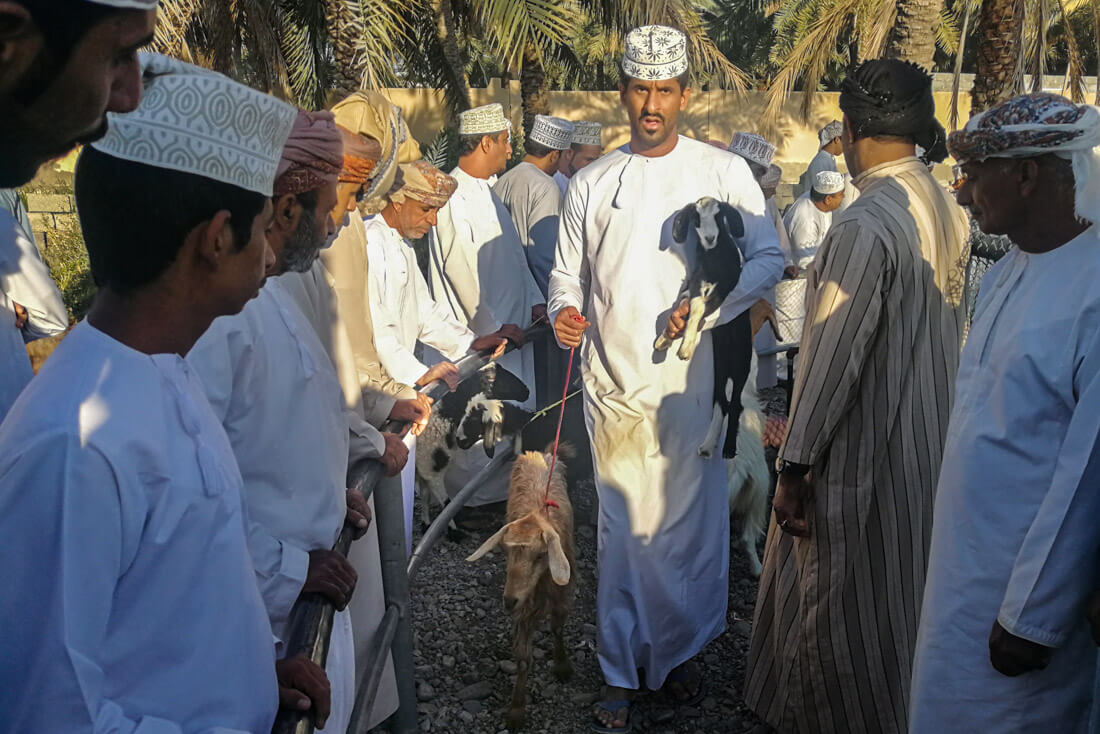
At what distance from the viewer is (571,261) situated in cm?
421

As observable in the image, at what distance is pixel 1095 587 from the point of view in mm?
2152

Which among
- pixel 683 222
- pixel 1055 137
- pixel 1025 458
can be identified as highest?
pixel 1055 137

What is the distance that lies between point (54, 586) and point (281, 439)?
98 cm

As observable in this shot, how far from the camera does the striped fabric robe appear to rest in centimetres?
306

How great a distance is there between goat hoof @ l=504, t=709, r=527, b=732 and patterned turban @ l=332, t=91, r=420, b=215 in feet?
6.71

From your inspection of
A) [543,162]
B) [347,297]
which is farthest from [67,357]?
[543,162]

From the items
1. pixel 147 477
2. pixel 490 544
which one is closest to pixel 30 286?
pixel 490 544

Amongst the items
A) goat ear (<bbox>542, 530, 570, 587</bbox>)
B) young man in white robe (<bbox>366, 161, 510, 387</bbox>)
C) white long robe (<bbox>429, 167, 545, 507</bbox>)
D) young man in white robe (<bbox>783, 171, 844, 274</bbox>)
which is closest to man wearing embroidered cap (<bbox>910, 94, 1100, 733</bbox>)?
goat ear (<bbox>542, 530, 570, 587</bbox>)

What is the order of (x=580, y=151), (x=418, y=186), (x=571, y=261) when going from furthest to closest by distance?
1. (x=580, y=151)
2. (x=418, y=186)
3. (x=571, y=261)

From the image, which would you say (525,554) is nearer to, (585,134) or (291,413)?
(291,413)

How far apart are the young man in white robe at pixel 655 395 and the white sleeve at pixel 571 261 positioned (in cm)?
9

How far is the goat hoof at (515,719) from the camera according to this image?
12.0ft

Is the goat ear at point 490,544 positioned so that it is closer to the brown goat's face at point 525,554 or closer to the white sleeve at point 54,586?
the brown goat's face at point 525,554

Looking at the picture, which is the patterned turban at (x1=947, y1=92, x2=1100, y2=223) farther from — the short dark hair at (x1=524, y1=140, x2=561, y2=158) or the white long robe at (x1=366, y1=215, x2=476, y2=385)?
the short dark hair at (x1=524, y1=140, x2=561, y2=158)
